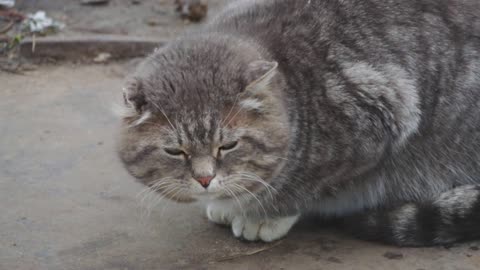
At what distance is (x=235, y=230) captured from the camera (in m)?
3.62

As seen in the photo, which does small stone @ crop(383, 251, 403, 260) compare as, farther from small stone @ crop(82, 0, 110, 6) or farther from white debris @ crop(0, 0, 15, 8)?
white debris @ crop(0, 0, 15, 8)

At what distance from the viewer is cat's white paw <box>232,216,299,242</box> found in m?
3.59

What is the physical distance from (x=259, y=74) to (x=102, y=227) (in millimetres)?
1040

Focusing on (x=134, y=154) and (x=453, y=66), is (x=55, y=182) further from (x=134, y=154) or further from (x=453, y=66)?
(x=453, y=66)

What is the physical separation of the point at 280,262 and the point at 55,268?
0.89 metres

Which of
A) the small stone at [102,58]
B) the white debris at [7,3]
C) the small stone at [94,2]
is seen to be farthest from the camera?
the small stone at [94,2]

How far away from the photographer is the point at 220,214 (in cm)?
367

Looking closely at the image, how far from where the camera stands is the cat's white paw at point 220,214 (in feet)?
11.8

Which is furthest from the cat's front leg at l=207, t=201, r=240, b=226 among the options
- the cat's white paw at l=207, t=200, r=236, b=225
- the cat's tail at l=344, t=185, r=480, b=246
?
the cat's tail at l=344, t=185, r=480, b=246

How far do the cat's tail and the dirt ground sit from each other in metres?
0.04

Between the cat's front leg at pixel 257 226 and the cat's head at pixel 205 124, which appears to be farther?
the cat's front leg at pixel 257 226

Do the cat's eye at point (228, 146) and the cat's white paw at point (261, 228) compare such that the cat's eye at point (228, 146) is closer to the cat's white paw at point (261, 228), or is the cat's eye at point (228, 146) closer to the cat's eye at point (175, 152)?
the cat's eye at point (175, 152)

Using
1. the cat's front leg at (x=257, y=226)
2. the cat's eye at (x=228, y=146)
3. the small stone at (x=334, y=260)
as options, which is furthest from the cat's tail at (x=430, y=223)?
the cat's eye at (x=228, y=146)

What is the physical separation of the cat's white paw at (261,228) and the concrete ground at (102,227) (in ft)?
0.12
